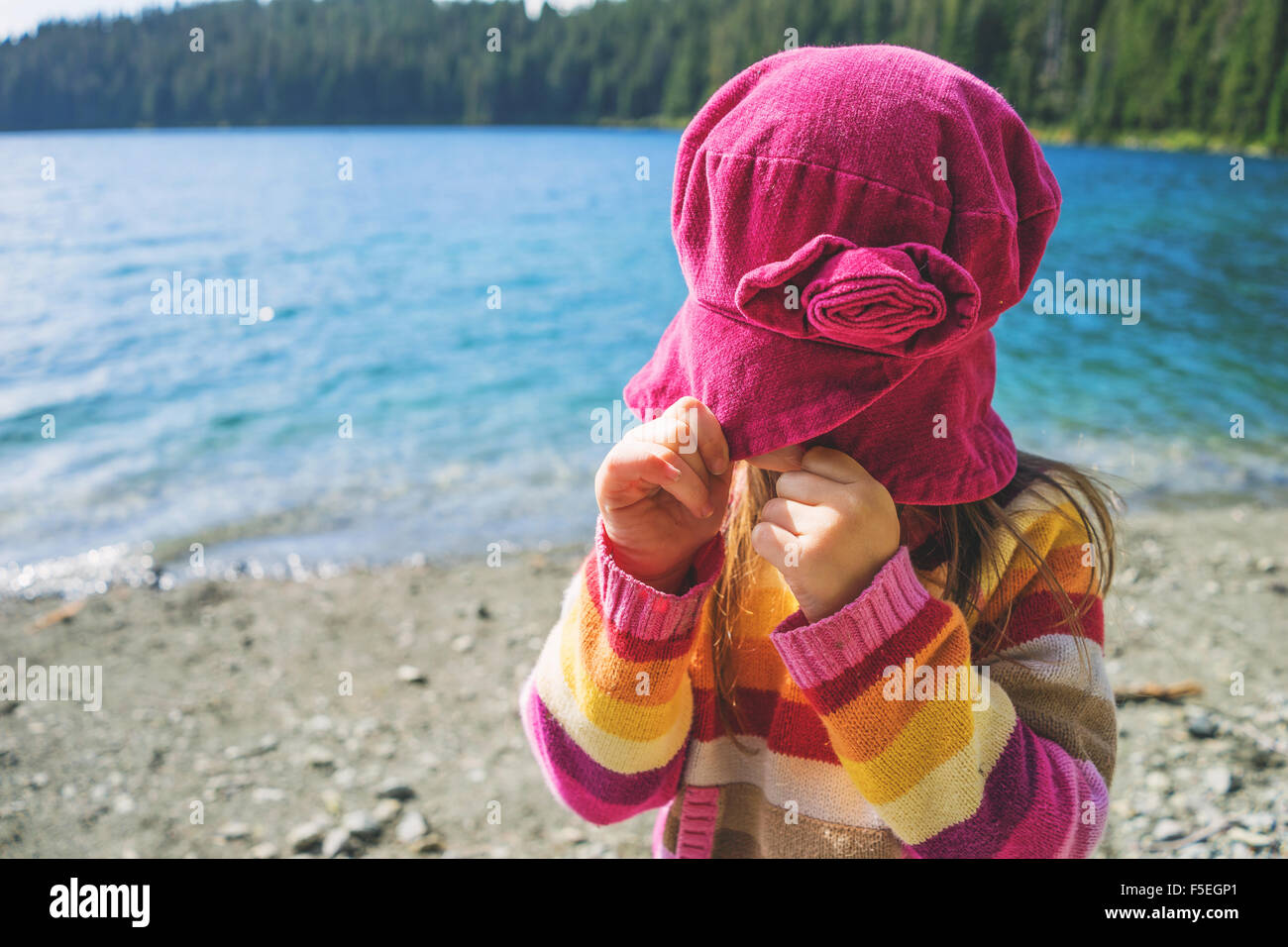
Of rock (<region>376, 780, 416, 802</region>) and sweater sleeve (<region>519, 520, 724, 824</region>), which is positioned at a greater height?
sweater sleeve (<region>519, 520, 724, 824</region>)

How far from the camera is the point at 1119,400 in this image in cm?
1155

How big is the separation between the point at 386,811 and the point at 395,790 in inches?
5.7

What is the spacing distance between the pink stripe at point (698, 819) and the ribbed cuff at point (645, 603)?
454mm

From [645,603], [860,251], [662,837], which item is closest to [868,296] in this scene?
[860,251]

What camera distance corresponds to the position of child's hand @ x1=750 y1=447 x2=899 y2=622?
134 cm

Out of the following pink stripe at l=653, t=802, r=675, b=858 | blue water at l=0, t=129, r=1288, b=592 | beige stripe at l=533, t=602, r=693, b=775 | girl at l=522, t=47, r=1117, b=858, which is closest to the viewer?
girl at l=522, t=47, r=1117, b=858

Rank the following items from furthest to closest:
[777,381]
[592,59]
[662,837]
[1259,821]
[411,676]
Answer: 1. [592,59]
2. [411,676]
3. [1259,821]
4. [662,837]
5. [777,381]

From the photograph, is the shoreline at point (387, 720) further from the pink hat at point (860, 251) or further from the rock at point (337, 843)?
the pink hat at point (860, 251)

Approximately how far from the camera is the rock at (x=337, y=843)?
12.2 ft

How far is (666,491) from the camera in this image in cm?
155

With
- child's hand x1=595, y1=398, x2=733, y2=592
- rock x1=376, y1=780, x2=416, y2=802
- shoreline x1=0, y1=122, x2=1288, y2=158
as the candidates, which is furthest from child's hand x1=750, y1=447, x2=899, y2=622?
shoreline x1=0, y1=122, x2=1288, y2=158

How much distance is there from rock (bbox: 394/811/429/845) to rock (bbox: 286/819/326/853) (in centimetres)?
34

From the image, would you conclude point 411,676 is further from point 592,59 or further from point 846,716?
point 592,59

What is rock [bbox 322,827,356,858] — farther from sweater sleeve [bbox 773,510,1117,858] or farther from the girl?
sweater sleeve [bbox 773,510,1117,858]
